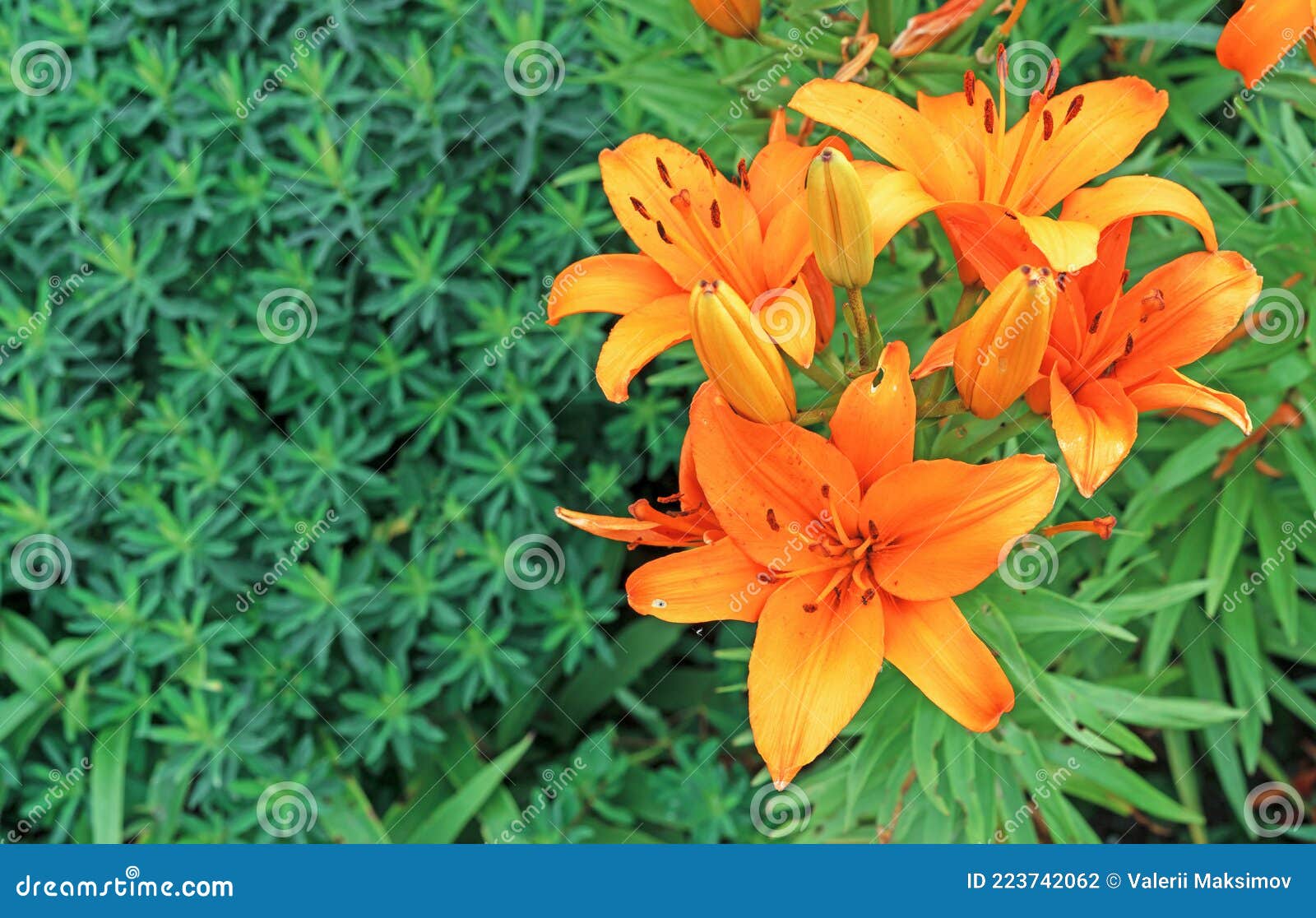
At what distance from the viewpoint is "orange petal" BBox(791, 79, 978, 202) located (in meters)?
1.07

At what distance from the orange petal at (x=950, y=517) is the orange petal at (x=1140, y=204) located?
0.81 feet

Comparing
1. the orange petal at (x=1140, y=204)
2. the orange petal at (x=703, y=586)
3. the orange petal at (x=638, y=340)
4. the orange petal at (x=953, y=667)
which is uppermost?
the orange petal at (x=1140, y=204)

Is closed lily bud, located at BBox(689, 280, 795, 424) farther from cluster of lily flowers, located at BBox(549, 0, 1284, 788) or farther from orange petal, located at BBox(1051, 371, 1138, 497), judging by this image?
orange petal, located at BBox(1051, 371, 1138, 497)

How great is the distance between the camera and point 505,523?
210cm

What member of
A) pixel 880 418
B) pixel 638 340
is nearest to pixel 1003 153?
pixel 880 418

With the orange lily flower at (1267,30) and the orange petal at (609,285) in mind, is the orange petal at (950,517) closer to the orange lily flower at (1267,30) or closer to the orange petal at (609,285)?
the orange petal at (609,285)

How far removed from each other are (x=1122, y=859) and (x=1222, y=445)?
683mm

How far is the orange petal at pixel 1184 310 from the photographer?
1.07 meters

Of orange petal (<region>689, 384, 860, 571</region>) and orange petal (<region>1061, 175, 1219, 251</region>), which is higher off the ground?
orange petal (<region>1061, 175, 1219, 251</region>)

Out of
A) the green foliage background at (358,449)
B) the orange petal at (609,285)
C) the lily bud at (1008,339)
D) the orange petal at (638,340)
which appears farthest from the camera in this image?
the green foliage background at (358,449)

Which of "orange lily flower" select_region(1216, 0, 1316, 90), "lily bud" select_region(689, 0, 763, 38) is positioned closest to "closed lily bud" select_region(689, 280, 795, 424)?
"lily bud" select_region(689, 0, 763, 38)

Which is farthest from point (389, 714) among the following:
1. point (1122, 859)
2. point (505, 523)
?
point (1122, 859)

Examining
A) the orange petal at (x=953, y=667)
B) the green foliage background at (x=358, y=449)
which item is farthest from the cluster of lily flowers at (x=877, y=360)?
the green foliage background at (x=358, y=449)

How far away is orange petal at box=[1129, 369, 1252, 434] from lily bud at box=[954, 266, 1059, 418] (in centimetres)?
15
